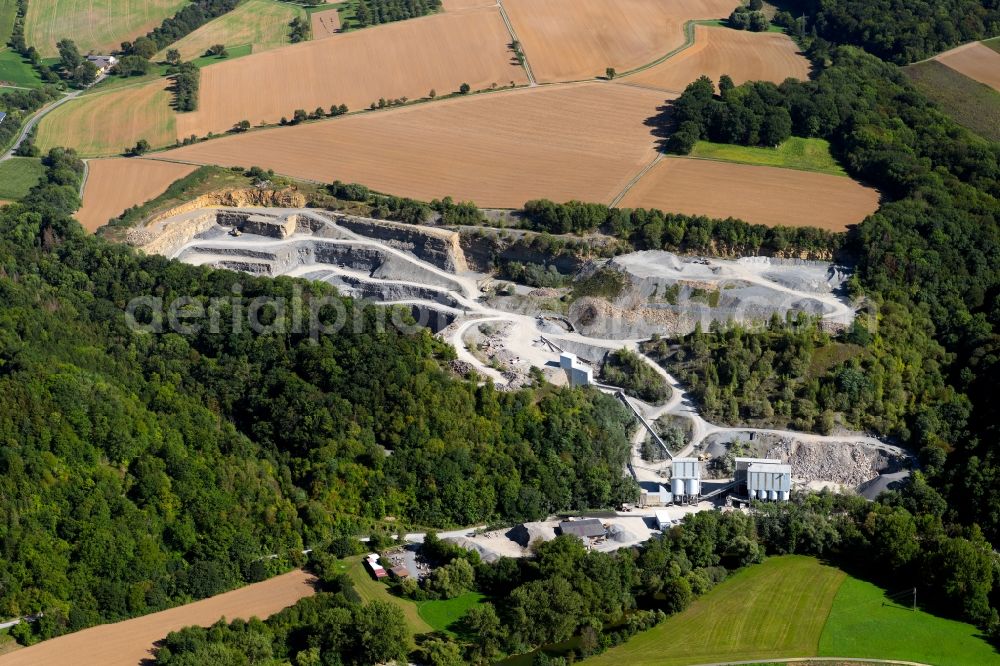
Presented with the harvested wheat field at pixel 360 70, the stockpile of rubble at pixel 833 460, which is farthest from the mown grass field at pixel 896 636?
the harvested wheat field at pixel 360 70

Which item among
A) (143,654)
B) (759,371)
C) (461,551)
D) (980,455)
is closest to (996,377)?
(980,455)

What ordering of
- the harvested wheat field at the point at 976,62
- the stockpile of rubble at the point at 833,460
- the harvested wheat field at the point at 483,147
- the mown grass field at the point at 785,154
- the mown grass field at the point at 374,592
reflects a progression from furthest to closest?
the harvested wheat field at the point at 976,62 → the mown grass field at the point at 785,154 → the harvested wheat field at the point at 483,147 → the stockpile of rubble at the point at 833,460 → the mown grass field at the point at 374,592

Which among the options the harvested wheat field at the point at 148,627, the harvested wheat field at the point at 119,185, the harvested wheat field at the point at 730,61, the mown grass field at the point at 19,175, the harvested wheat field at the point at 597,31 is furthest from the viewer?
the harvested wheat field at the point at 597,31

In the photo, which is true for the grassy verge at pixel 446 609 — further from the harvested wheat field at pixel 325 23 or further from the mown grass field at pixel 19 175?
the harvested wheat field at pixel 325 23

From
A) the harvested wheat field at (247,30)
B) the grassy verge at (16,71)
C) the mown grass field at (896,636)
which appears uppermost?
the harvested wheat field at (247,30)

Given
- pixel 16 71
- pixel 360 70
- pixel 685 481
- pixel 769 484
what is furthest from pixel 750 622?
pixel 16 71

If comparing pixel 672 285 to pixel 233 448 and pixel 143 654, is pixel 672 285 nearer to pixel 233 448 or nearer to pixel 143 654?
pixel 233 448

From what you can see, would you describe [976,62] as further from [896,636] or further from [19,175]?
[19,175]
